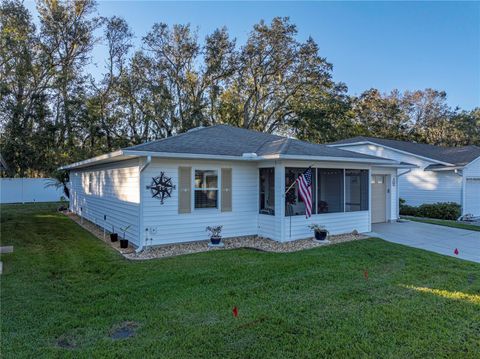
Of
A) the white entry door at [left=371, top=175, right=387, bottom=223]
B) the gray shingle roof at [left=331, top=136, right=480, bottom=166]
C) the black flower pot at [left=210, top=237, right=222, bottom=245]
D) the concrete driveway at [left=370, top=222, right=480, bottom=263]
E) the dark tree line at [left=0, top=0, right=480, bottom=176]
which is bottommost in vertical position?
the concrete driveway at [left=370, top=222, right=480, bottom=263]

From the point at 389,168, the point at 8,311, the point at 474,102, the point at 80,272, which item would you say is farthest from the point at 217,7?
the point at 474,102

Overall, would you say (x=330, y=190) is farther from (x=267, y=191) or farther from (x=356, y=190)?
(x=267, y=191)

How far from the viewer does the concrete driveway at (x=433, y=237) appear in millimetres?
8531

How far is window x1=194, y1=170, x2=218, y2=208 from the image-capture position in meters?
8.90

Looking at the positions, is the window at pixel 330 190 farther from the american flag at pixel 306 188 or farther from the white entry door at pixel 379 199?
the white entry door at pixel 379 199

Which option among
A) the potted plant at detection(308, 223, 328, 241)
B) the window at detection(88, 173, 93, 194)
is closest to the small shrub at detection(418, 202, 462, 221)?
the potted plant at detection(308, 223, 328, 241)

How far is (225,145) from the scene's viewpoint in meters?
9.89

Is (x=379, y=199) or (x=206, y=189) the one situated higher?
(x=206, y=189)

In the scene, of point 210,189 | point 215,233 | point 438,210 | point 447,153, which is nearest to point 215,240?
point 215,233

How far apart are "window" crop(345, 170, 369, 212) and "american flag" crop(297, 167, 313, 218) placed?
2050 mm

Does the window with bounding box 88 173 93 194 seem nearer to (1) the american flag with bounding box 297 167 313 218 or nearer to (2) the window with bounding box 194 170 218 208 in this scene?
(2) the window with bounding box 194 170 218 208

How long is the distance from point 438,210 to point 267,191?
10784 millimetres

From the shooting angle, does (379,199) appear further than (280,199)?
Yes

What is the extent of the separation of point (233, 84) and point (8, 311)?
24.6 meters
